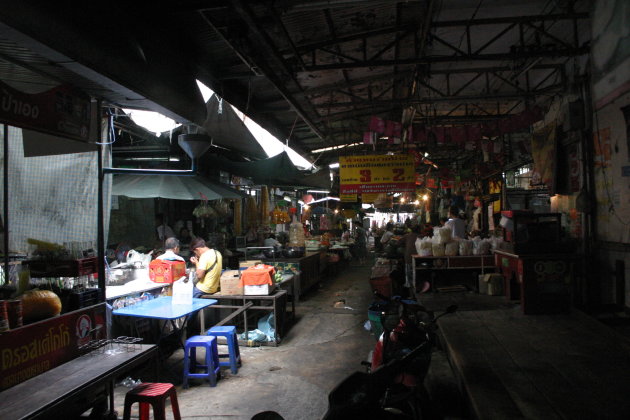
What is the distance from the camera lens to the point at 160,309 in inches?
209

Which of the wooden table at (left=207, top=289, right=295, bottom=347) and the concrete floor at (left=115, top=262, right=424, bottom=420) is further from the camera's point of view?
the wooden table at (left=207, top=289, right=295, bottom=347)

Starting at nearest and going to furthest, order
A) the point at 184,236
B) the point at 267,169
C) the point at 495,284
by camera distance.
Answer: the point at 495,284 → the point at 267,169 → the point at 184,236

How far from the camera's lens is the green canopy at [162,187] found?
7711mm

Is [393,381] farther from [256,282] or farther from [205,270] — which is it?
[205,270]

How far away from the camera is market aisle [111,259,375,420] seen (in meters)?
4.54

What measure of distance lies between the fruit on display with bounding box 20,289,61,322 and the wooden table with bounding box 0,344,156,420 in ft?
1.49

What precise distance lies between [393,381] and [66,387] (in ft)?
8.43

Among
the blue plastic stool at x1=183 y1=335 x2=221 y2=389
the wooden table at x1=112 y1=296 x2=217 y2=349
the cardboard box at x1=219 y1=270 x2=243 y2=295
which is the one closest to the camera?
the wooden table at x1=112 y1=296 x2=217 y2=349

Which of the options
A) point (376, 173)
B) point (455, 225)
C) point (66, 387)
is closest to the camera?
point (66, 387)

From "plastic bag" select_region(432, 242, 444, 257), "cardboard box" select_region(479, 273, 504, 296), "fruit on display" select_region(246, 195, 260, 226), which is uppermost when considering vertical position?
"fruit on display" select_region(246, 195, 260, 226)

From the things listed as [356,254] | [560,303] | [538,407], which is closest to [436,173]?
[356,254]

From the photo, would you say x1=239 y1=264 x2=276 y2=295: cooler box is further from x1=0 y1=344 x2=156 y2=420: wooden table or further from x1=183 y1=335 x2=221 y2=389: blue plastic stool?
x1=0 y1=344 x2=156 y2=420: wooden table

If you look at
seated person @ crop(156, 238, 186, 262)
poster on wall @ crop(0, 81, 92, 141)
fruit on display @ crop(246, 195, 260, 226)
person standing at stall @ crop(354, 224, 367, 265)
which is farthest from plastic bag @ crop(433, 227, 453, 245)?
person standing at stall @ crop(354, 224, 367, 265)

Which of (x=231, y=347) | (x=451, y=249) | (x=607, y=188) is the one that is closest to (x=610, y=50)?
(x=607, y=188)
